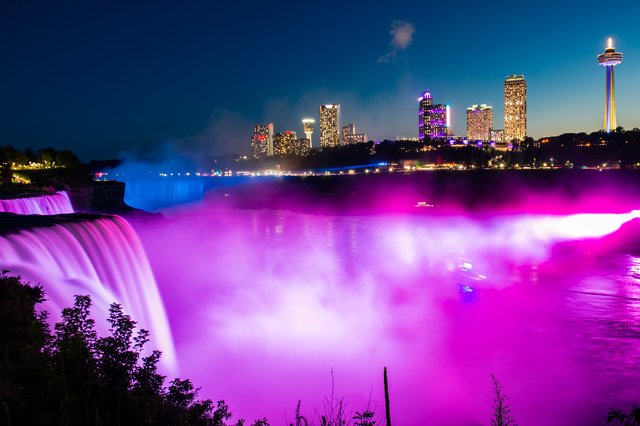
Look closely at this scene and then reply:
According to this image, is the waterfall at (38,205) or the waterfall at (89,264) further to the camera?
the waterfall at (38,205)

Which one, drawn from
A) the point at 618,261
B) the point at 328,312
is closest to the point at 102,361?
the point at 328,312

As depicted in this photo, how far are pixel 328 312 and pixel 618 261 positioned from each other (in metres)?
21.4

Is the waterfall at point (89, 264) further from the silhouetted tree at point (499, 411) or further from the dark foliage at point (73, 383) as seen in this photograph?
the silhouetted tree at point (499, 411)

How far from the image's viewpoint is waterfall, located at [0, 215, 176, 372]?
10.7 metres

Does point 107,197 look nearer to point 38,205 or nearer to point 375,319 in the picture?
point 38,205

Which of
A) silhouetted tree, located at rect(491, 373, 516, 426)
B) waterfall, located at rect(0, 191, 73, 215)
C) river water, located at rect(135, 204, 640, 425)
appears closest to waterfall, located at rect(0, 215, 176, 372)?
river water, located at rect(135, 204, 640, 425)

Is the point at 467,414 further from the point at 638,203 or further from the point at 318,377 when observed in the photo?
the point at 638,203

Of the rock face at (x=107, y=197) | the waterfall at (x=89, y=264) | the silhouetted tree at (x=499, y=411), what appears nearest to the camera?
the silhouetted tree at (x=499, y=411)

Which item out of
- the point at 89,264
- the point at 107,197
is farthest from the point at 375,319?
the point at 107,197

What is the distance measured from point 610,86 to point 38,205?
7055 inches

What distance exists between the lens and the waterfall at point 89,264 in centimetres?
1067

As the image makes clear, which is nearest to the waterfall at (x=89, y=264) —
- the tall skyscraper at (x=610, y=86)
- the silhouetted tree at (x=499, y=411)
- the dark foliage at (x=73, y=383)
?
the dark foliage at (x=73, y=383)

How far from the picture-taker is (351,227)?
187 ft

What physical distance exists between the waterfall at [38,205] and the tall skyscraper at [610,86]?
559ft
